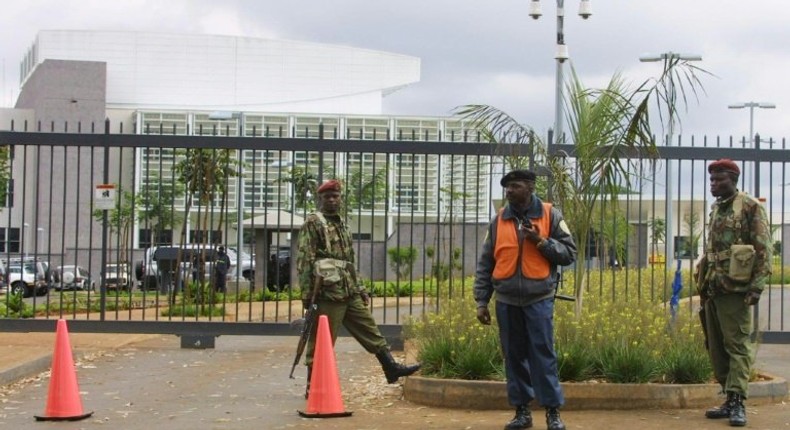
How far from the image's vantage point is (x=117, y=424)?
26.3 ft

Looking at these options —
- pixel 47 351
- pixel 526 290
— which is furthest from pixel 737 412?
pixel 47 351

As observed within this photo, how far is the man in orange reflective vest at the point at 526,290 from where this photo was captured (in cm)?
717

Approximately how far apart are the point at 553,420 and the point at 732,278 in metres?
1.59

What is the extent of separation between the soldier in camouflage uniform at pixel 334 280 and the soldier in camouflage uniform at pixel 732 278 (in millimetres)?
2321

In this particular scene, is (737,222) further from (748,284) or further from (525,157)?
(525,157)

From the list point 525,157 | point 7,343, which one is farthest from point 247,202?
point 525,157

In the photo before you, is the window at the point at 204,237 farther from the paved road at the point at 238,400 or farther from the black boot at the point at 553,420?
the black boot at the point at 553,420

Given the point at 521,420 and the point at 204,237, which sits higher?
the point at 204,237

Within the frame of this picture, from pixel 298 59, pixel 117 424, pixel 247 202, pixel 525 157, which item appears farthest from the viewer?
pixel 298 59

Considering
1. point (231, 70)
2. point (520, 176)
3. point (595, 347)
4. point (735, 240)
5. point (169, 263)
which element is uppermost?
point (231, 70)

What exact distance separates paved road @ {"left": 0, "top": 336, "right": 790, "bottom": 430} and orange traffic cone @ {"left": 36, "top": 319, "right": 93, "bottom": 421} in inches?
3.6

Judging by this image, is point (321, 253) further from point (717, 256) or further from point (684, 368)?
point (717, 256)

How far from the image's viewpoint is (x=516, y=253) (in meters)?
7.25

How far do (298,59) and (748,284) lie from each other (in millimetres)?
83640
